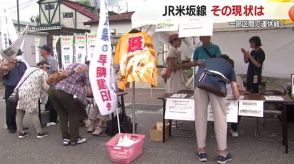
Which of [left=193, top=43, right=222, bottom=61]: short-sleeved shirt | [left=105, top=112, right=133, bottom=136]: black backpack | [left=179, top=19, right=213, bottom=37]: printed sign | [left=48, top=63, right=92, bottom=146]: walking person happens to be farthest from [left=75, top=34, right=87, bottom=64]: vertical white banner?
[left=179, top=19, right=213, bottom=37]: printed sign

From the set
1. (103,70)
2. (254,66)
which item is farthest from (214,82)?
(254,66)

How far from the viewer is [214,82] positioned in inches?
184

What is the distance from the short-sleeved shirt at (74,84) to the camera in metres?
5.66

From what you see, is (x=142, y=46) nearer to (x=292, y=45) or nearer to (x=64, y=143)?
(x=64, y=143)

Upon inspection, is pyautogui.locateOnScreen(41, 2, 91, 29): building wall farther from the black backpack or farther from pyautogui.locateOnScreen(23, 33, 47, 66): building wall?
the black backpack

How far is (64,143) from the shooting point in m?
5.89

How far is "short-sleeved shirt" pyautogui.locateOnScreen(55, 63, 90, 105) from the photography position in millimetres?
5664

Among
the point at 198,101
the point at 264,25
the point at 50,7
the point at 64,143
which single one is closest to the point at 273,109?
the point at 198,101

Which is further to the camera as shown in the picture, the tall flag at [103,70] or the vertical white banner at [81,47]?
the vertical white banner at [81,47]

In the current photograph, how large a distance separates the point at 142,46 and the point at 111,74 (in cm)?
69

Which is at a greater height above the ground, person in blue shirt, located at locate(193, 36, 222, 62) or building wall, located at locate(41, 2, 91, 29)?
building wall, located at locate(41, 2, 91, 29)

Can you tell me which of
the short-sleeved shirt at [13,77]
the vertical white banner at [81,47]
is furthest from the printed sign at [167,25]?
the vertical white banner at [81,47]

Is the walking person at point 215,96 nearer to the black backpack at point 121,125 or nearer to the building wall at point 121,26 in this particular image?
the black backpack at point 121,125

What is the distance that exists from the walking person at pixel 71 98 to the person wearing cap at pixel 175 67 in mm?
1588
